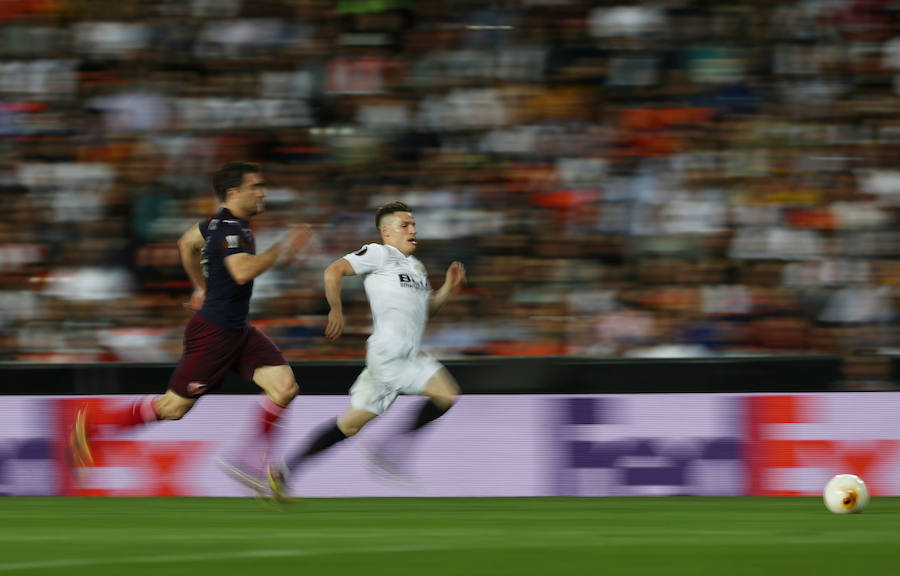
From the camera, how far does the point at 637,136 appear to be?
9.62m

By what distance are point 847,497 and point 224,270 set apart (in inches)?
127

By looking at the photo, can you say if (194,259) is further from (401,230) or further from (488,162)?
(488,162)

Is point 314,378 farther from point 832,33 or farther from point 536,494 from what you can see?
point 832,33

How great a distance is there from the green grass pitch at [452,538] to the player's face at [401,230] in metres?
1.42

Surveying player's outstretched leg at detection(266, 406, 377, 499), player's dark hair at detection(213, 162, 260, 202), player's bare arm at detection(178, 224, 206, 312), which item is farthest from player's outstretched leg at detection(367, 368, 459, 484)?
player's dark hair at detection(213, 162, 260, 202)

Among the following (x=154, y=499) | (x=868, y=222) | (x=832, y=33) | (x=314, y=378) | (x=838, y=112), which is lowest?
(x=154, y=499)

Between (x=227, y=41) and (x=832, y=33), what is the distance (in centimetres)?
463

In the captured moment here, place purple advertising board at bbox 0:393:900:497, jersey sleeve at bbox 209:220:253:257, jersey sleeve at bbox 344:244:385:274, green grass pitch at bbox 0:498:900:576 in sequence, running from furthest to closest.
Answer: purple advertising board at bbox 0:393:900:497
jersey sleeve at bbox 344:244:385:274
jersey sleeve at bbox 209:220:253:257
green grass pitch at bbox 0:498:900:576

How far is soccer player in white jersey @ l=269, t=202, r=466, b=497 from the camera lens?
23.3ft

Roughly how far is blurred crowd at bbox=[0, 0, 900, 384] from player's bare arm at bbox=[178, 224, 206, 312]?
166cm

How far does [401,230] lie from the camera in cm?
722

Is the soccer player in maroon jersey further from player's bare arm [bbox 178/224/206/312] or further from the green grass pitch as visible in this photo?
the green grass pitch

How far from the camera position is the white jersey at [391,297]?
7.13 meters

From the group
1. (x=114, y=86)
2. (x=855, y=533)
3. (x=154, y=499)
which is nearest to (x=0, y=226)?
(x=114, y=86)
